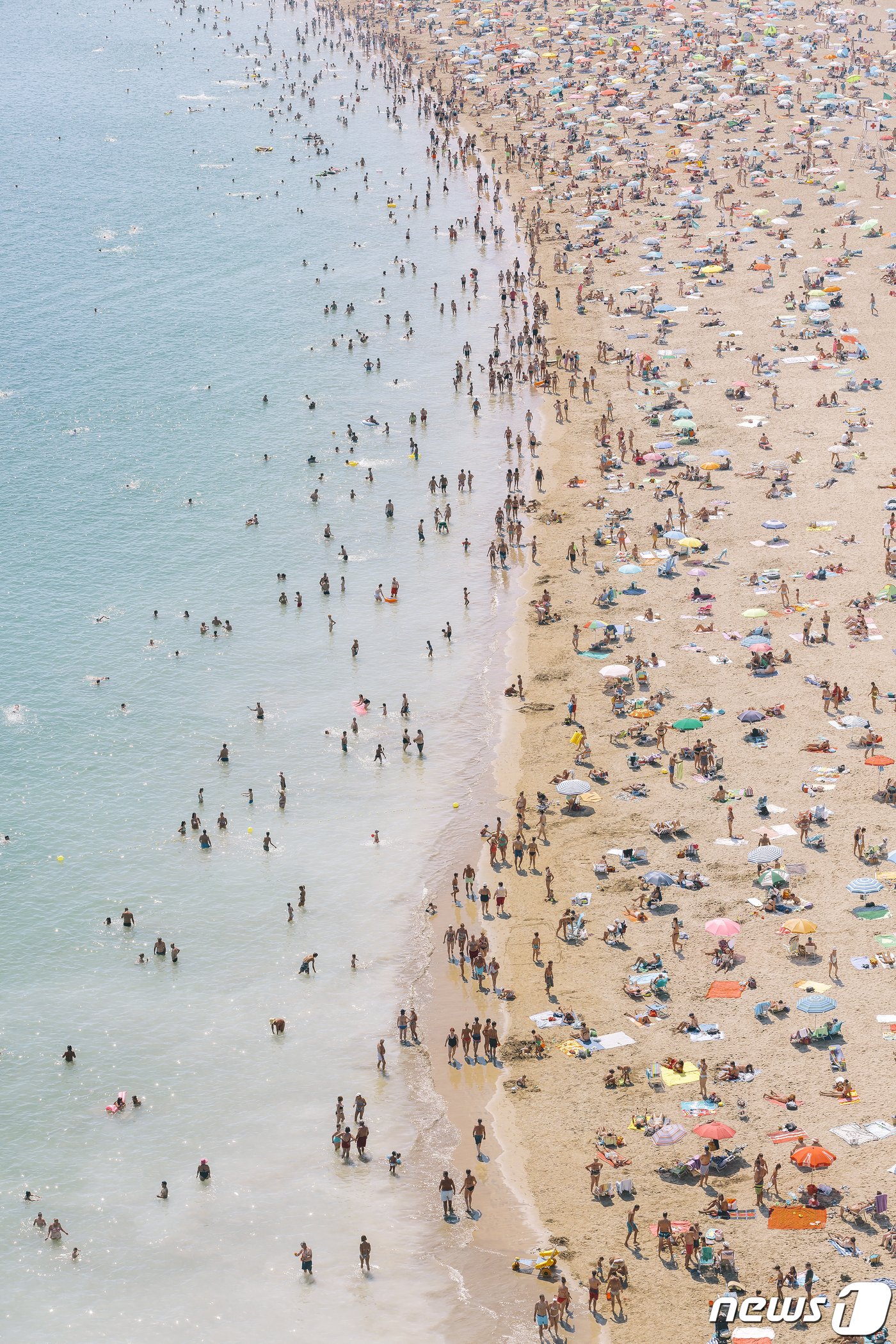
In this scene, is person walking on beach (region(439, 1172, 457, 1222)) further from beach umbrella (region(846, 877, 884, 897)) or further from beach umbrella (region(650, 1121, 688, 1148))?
beach umbrella (region(846, 877, 884, 897))

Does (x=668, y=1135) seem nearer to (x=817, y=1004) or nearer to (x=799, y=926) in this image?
(x=817, y=1004)

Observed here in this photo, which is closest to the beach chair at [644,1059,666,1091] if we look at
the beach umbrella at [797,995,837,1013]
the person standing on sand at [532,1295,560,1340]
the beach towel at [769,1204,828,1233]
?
the beach umbrella at [797,995,837,1013]

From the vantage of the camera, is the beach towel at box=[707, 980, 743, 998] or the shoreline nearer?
the shoreline

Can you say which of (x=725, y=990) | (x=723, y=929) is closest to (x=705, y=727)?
(x=723, y=929)

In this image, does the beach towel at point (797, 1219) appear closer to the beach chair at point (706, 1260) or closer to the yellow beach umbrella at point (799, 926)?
the beach chair at point (706, 1260)

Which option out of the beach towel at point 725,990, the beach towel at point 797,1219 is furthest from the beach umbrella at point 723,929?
the beach towel at point 797,1219

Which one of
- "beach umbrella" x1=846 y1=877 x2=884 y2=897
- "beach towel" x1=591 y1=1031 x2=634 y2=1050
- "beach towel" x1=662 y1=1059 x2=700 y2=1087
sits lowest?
"beach towel" x1=591 y1=1031 x2=634 y2=1050

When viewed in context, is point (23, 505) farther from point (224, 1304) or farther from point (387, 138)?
point (387, 138)
